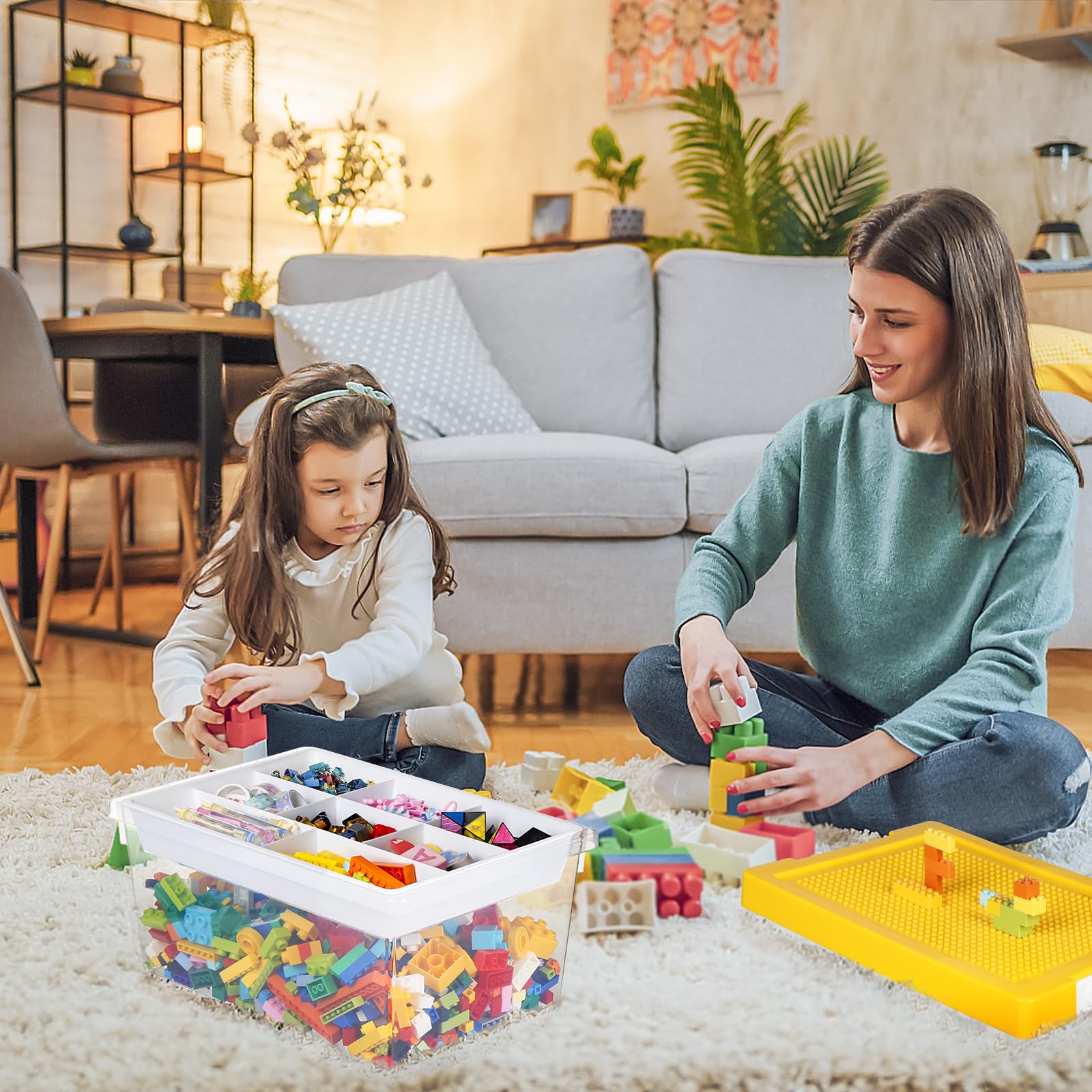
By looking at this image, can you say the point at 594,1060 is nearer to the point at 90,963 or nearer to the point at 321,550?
the point at 90,963

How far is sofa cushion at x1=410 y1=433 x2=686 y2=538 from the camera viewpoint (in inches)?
86.5

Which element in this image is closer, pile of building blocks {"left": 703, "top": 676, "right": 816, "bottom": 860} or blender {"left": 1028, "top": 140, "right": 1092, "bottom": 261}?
pile of building blocks {"left": 703, "top": 676, "right": 816, "bottom": 860}

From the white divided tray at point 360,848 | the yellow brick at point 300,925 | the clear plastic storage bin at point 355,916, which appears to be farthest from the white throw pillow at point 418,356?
the yellow brick at point 300,925

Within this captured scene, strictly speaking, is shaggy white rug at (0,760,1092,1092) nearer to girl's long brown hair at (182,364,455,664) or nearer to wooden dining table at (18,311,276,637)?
girl's long brown hair at (182,364,455,664)

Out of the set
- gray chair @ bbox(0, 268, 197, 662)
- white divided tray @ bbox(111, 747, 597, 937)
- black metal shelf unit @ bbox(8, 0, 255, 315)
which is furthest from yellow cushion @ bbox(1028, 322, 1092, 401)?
black metal shelf unit @ bbox(8, 0, 255, 315)

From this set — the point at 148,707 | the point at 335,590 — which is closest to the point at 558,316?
the point at 148,707

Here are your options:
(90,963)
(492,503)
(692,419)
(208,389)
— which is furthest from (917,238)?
(208,389)

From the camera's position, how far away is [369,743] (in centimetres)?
167

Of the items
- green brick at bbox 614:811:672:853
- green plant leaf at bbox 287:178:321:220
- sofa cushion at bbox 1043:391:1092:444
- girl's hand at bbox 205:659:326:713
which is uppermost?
green plant leaf at bbox 287:178:321:220

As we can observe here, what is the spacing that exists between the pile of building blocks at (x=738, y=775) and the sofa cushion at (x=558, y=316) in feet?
4.62

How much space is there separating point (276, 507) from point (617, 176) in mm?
3195

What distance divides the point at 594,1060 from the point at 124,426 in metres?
2.60

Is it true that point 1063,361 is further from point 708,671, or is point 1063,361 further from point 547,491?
point 708,671

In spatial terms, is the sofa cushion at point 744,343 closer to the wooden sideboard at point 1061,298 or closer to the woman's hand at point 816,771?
the wooden sideboard at point 1061,298
